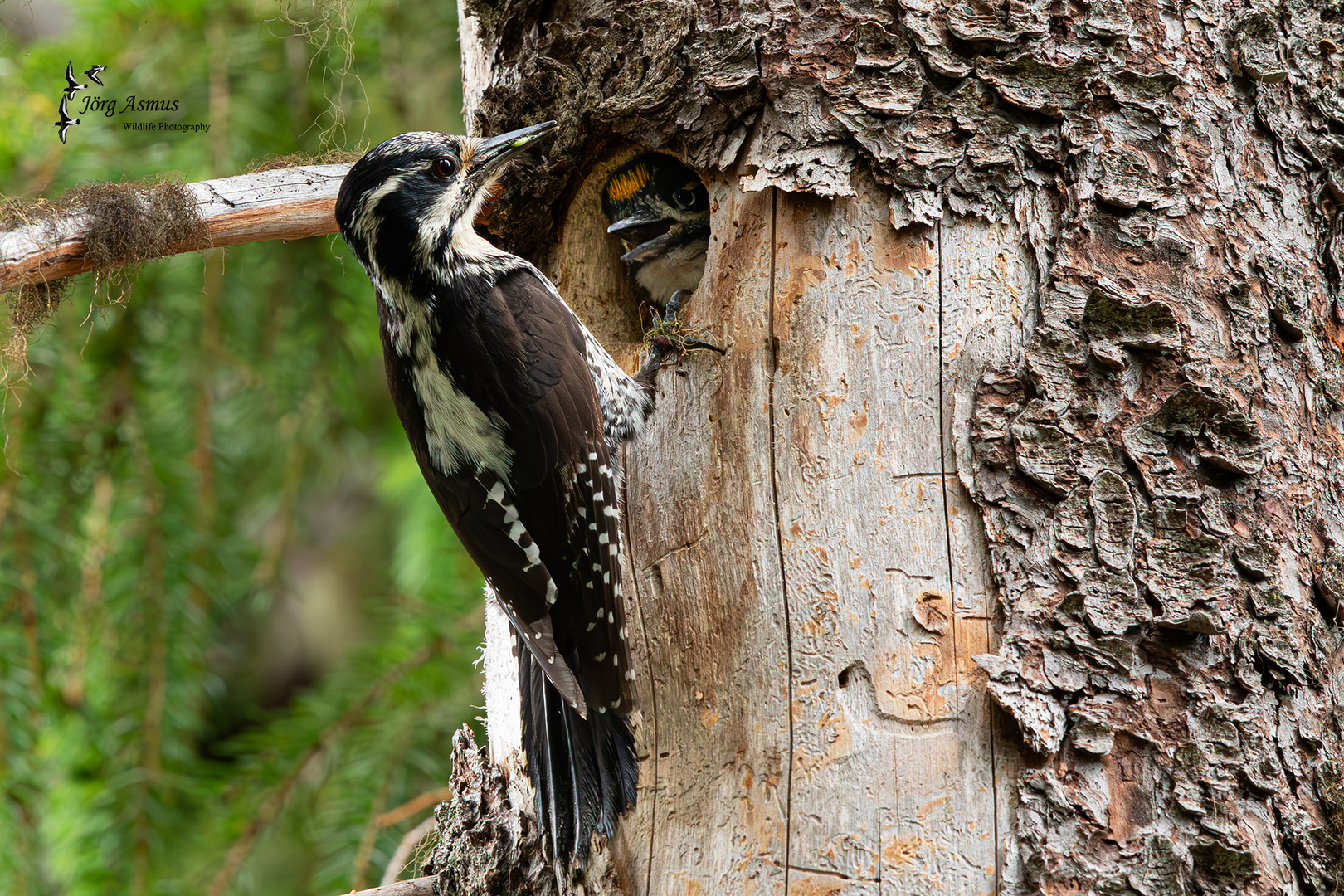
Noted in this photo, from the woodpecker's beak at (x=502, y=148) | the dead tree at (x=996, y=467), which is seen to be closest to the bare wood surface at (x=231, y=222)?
the dead tree at (x=996, y=467)

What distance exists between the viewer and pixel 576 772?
2.11 metres

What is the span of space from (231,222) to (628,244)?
1.10 meters

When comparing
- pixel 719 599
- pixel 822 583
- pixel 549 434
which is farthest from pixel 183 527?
pixel 822 583

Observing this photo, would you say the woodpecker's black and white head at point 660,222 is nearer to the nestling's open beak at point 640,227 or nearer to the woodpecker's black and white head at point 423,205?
the nestling's open beak at point 640,227

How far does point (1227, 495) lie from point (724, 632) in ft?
2.94

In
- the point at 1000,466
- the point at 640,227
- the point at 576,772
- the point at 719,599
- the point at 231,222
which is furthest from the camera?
the point at 640,227

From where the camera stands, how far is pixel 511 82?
253 cm

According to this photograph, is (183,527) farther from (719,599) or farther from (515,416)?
(719,599)

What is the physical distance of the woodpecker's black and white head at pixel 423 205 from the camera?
99.0 inches

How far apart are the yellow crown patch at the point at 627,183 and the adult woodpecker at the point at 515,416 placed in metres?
0.32

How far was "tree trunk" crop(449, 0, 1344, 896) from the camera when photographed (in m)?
1.70

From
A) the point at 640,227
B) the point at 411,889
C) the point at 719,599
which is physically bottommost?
the point at 411,889

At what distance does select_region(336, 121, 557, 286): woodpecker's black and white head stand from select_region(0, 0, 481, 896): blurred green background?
0.39 meters

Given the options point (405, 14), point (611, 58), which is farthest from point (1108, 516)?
point (405, 14)
